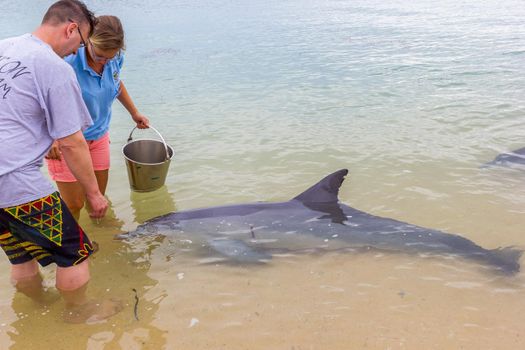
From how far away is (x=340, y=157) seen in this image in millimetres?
7750

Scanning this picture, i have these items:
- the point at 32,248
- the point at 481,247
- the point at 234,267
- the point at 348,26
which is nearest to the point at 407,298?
the point at 481,247

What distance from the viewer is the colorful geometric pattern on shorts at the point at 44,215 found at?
321cm

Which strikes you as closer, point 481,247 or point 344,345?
point 344,345

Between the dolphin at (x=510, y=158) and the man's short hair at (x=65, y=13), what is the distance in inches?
238

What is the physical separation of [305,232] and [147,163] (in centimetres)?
187

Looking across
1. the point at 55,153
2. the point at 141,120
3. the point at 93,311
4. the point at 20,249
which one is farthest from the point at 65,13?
the point at 93,311

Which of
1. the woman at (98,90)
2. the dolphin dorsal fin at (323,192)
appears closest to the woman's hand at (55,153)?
the woman at (98,90)

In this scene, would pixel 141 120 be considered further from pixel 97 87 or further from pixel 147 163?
pixel 97 87

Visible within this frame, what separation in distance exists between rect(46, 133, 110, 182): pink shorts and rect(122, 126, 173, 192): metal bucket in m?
0.23

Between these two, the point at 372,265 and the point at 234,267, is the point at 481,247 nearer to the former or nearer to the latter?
the point at 372,265

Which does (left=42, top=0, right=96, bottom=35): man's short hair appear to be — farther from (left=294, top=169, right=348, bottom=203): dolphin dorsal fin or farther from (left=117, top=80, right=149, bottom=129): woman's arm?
(left=294, top=169, right=348, bottom=203): dolphin dorsal fin

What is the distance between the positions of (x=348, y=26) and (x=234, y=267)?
2212 centimetres

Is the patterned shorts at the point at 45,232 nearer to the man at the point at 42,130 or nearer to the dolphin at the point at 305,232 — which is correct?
the man at the point at 42,130

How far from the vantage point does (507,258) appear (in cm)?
466
